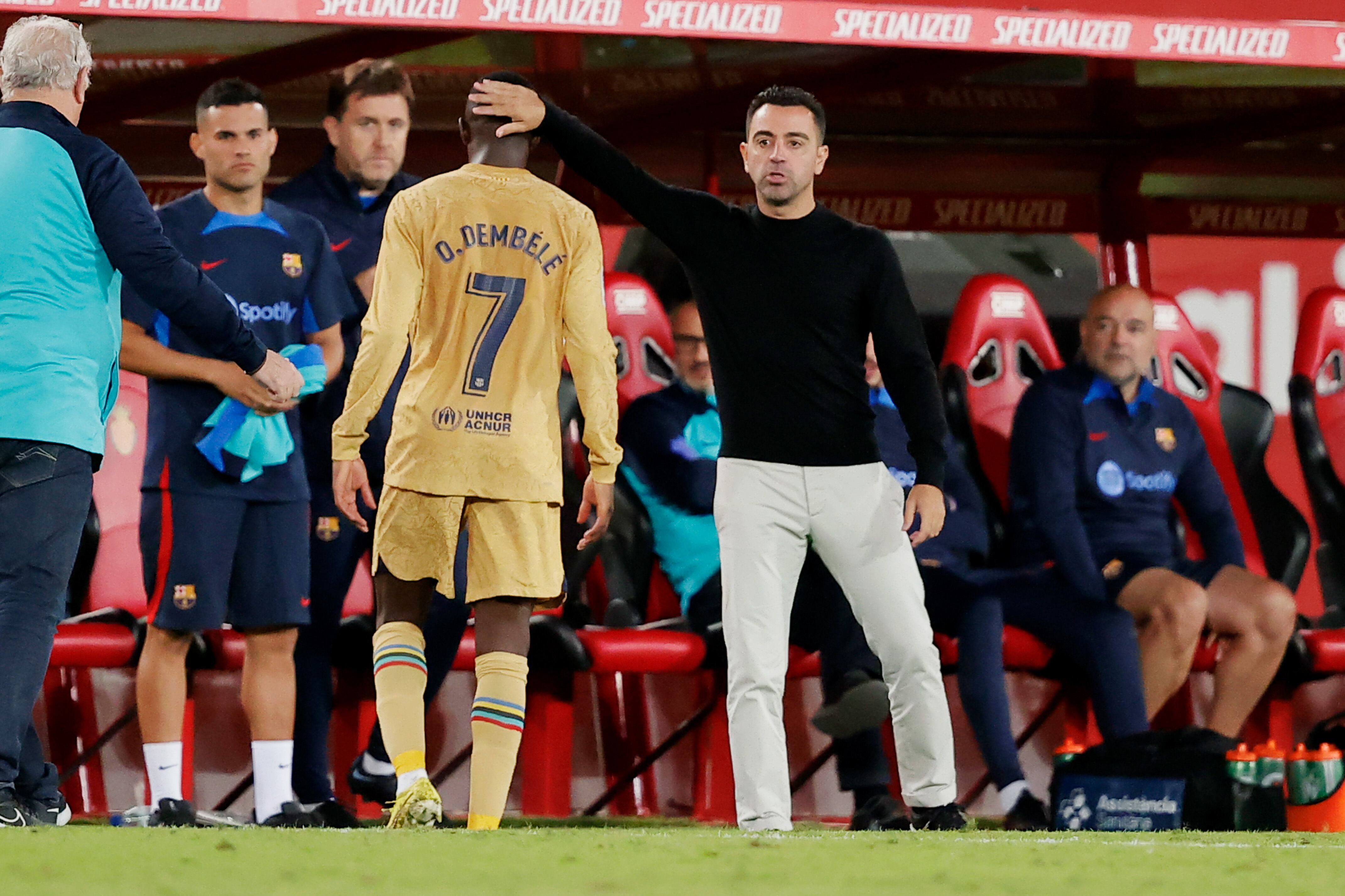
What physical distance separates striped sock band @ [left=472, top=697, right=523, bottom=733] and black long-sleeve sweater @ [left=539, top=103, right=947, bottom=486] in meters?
0.65

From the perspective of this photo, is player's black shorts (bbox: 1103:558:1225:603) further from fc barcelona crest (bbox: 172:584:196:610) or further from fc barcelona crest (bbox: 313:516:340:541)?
fc barcelona crest (bbox: 172:584:196:610)

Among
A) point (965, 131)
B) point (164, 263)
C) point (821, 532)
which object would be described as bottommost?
point (821, 532)

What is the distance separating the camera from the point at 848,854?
3006 millimetres

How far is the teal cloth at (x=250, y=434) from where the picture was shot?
13.6 feet

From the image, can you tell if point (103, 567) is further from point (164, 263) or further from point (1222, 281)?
point (1222, 281)

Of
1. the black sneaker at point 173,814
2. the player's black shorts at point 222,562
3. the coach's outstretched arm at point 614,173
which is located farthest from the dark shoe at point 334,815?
the coach's outstretched arm at point 614,173

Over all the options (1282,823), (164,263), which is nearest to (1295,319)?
(1282,823)

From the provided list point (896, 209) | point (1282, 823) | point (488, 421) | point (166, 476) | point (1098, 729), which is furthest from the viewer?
point (896, 209)

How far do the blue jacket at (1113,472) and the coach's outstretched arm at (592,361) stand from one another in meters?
1.83

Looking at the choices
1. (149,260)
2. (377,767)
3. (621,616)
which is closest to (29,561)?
(149,260)

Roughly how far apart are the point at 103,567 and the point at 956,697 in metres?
2.31

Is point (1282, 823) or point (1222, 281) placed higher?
point (1222, 281)

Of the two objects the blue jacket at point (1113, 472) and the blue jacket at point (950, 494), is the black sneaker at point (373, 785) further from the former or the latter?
the blue jacket at point (1113, 472)

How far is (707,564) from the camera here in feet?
17.0
